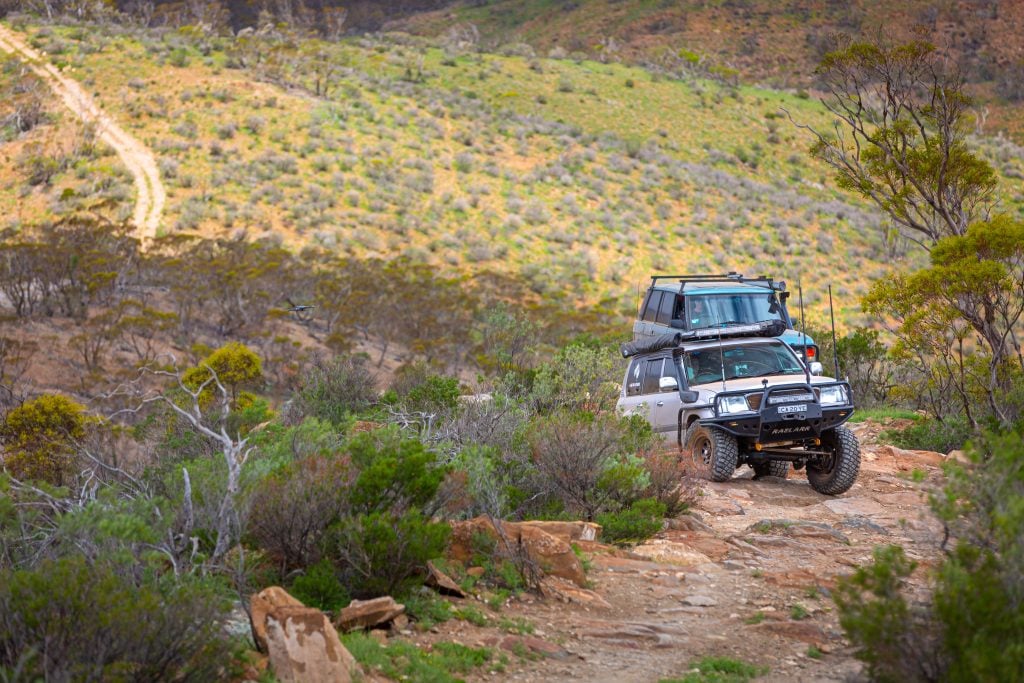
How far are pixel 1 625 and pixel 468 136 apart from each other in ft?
137

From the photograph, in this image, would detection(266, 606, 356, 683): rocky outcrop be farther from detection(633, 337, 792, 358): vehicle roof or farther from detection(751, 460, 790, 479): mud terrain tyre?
detection(751, 460, 790, 479): mud terrain tyre

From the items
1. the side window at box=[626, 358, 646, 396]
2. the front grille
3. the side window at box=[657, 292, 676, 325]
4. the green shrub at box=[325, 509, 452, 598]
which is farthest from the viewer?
the side window at box=[657, 292, 676, 325]

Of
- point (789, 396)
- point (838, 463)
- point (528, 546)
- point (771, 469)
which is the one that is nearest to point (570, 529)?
point (528, 546)

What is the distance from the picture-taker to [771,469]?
464 inches

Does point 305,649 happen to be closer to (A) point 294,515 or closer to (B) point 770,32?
(A) point 294,515

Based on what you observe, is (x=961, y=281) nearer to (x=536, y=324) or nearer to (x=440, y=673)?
(x=440, y=673)

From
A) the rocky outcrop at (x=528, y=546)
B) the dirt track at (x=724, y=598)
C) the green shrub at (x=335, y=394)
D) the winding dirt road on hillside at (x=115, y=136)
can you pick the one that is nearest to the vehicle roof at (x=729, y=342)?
A: the dirt track at (x=724, y=598)

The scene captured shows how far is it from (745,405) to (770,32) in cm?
7148

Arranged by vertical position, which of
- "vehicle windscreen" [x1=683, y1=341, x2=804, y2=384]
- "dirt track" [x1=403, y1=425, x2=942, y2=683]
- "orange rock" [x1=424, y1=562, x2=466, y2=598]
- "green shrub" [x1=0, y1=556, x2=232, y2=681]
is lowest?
"dirt track" [x1=403, y1=425, x2=942, y2=683]

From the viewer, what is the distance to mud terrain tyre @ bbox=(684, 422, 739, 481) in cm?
1053

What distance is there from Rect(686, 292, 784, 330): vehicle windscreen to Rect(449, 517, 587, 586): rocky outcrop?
5.83 metres

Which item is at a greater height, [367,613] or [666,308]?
[666,308]

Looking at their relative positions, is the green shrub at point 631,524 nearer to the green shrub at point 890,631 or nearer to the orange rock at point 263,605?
the orange rock at point 263,605

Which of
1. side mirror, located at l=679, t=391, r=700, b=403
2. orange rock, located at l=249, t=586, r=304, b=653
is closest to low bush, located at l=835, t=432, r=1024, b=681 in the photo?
orange rock, located at l=249, t=586, r=304, b=653
